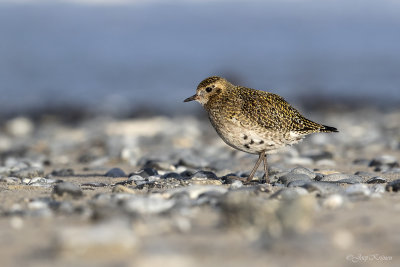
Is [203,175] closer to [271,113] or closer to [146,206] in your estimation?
[271,113]

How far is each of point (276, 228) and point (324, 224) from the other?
0.42 meters

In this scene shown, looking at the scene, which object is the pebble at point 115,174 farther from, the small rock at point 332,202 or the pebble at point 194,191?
the small rock at point 332,202

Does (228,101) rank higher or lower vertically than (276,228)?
higher

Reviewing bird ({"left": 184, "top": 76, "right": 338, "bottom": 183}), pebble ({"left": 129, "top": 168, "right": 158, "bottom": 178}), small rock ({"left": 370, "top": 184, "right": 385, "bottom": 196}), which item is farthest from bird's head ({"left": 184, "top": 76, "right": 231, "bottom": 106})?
small rock ({"left": 370, "top": 184, "right": 385, "bottom": 196})

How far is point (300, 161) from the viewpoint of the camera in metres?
8.62

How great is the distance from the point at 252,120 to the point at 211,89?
0.76 metres

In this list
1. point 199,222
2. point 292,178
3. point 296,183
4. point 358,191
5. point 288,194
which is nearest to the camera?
point 199,222

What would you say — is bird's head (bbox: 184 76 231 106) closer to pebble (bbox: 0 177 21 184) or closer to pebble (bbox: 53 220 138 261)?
pebble (bbox: 0 177 21 184)

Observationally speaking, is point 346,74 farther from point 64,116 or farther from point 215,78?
point 215,78

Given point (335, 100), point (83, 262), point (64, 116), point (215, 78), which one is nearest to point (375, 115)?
point (335, 100)

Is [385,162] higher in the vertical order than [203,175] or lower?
higher

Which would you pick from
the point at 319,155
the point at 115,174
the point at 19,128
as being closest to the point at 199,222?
the point at 115,174

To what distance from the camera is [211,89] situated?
6.84 m

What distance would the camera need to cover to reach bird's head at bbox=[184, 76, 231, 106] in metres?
6.80
